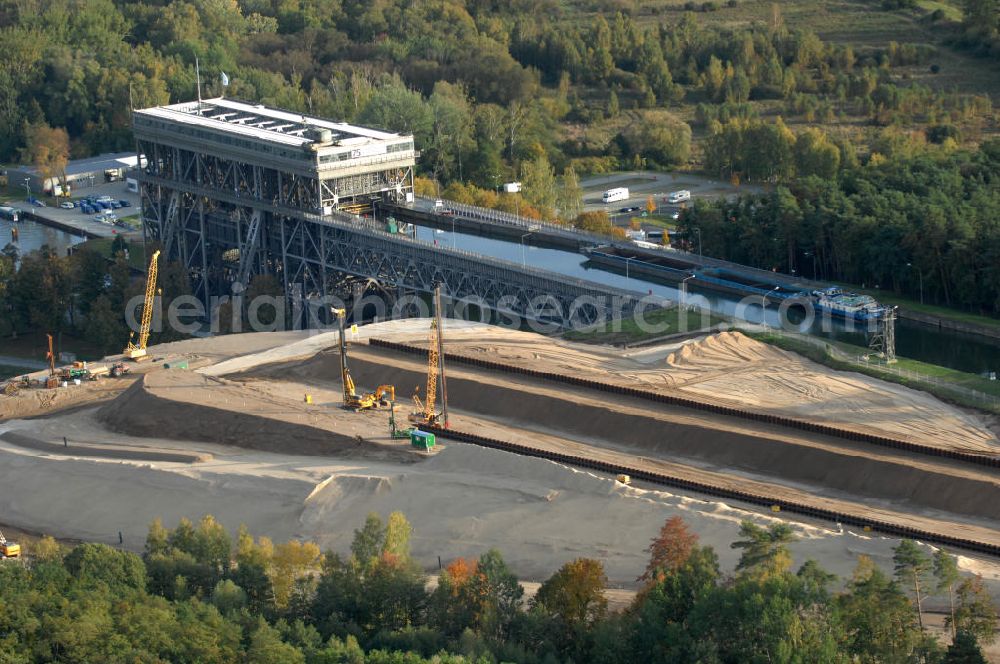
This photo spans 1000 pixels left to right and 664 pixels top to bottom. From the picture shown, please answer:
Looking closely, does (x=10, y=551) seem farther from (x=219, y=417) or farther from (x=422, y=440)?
(x=422, y=440)

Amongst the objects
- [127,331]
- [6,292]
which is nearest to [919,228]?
[127,331]

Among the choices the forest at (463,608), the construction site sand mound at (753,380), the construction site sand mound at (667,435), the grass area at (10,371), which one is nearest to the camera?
the forest at (463,608)

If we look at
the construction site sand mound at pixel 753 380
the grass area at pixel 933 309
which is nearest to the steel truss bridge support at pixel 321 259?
the construction site sand mound at pixel 753 380

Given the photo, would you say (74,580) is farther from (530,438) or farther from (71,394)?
(71,394)

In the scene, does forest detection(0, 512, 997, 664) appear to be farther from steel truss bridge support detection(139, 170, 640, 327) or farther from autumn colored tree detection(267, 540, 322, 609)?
steel truss bridge support detection(139, 170, 640, 327)

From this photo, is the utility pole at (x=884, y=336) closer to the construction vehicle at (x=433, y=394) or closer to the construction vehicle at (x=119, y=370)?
the construction vehicle at (x=433, y=394)

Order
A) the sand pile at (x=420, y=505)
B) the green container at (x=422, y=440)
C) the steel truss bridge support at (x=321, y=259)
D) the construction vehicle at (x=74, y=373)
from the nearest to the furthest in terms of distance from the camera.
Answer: the sand pile at (x=420, y=505), the green container at (x=422, y=440), the construction vehicle at (x=74, y=373), the steel truss bridge support at (x=321, y=259)

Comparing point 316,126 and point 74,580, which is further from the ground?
point 316,126
